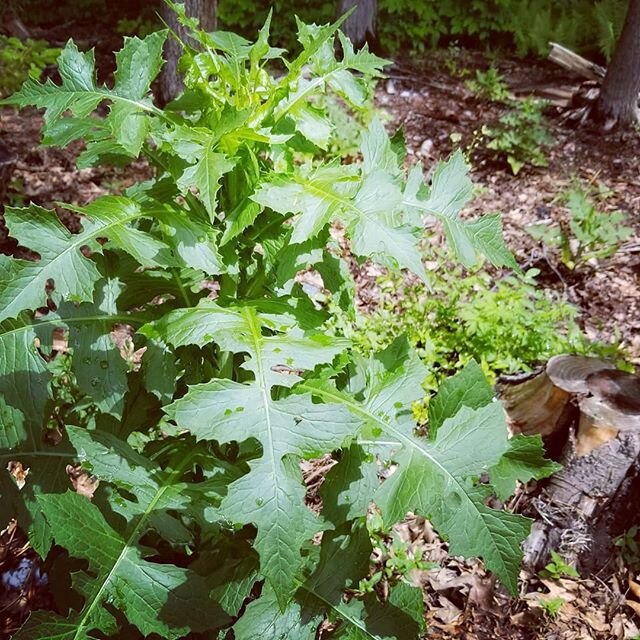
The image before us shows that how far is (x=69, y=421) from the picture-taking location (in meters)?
Result: 2.37

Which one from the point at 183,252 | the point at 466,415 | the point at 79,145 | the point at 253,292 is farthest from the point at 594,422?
the point at 79,145

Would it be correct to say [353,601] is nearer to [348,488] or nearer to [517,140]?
[348,488]

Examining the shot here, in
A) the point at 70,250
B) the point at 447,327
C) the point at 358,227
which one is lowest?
the point at 447,327

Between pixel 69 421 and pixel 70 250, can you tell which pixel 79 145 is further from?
pixel 70 250

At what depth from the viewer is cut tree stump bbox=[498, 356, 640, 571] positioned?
2.72 m

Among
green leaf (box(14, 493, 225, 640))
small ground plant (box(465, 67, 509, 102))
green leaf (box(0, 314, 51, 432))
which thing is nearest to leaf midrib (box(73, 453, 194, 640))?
green leaf (box(14, 493, 225, 640))

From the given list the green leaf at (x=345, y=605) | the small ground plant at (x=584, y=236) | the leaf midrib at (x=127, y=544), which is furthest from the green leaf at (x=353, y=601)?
the small ground plant at (x=584, y=236)

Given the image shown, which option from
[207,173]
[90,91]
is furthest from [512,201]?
[207,173]

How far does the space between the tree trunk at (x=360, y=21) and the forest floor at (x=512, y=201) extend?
589 mm

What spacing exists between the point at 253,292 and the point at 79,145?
4466 mm

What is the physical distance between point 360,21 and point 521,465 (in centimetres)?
684

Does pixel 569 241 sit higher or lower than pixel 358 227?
lower

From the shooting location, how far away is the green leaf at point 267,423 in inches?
55.2

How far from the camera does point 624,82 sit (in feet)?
20.2
